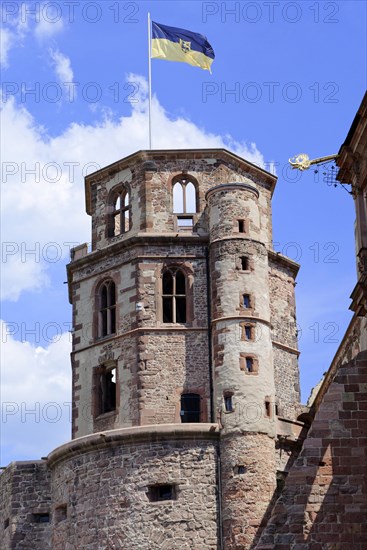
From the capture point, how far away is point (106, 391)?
47156mm

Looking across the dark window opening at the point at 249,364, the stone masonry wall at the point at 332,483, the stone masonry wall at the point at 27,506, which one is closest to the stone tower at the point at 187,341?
the dark window opening at the point at 249,364

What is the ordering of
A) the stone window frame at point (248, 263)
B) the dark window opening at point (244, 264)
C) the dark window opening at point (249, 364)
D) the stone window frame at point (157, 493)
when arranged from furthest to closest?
the dark window opening at point (244, 264) < the stone window frame at point (248, 263) < the dark window opening at point (249, 364) < the stone window frame at point (157, 493)

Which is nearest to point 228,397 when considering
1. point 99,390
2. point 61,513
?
point 99,390

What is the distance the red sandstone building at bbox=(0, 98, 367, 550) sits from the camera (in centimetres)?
4247

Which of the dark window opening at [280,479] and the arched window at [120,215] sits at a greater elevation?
the arched window at [120,215]

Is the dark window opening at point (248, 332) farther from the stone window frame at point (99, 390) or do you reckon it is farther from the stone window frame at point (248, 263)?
the stone window frame at point (99, 390)

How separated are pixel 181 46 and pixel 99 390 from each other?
1517 centimetres

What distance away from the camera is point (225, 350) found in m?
44.8

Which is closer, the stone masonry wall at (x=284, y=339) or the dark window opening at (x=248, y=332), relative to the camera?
the dark window opening at (x=248, y=332)

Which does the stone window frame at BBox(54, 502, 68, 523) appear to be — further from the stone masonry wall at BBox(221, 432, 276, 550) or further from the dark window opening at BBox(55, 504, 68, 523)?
the stone masonry wall at BBox(221, 432, 276, 550)

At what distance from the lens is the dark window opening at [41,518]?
158 feet

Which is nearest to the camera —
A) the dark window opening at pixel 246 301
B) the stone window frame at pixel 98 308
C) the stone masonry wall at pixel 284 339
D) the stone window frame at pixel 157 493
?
the stone window frame at pixel 157 493

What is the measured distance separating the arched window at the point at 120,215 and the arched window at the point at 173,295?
323 centimetres

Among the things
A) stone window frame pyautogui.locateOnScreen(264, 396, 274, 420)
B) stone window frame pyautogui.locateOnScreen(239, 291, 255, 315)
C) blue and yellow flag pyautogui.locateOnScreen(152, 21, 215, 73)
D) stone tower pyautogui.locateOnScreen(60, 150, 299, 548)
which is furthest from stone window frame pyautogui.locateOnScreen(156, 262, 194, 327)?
blue and yellow flag pyautogui.locateOnScreen(152, 21, 215, 73)
